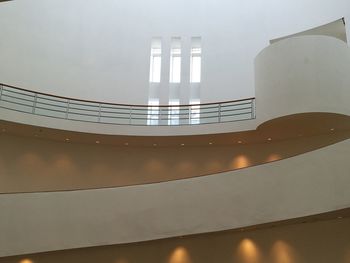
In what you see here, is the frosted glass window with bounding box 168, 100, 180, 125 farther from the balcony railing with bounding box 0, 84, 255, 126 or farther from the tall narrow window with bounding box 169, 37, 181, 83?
the tall narrow window with bounding box 169, 37, 181, 83

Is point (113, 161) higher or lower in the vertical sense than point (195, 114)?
lower

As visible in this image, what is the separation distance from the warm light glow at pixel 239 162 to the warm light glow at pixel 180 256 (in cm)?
437

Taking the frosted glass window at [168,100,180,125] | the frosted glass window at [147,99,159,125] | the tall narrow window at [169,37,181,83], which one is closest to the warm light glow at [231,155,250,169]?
the frosted glass window at [168,100,180,125]

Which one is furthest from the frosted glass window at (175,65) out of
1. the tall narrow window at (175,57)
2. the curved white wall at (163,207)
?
the curved white wall at (163,207)

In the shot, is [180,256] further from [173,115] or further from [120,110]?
[120,110]

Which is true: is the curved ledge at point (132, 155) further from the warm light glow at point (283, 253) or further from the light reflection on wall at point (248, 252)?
the warm light glow at point (283, 253)

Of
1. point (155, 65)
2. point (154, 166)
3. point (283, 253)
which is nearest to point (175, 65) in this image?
point (155, 65)

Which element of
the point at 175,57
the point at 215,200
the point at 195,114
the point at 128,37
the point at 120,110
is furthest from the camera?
the point at 175,57

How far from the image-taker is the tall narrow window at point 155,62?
55.5 ft

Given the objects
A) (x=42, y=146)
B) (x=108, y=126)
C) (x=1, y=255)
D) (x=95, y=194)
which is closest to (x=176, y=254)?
(x=95, y=194)

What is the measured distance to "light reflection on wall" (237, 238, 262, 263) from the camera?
10.1 meters

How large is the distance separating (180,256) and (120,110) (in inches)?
259

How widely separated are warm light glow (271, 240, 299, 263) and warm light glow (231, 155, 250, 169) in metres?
4.31

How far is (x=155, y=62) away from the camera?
17.2 m
